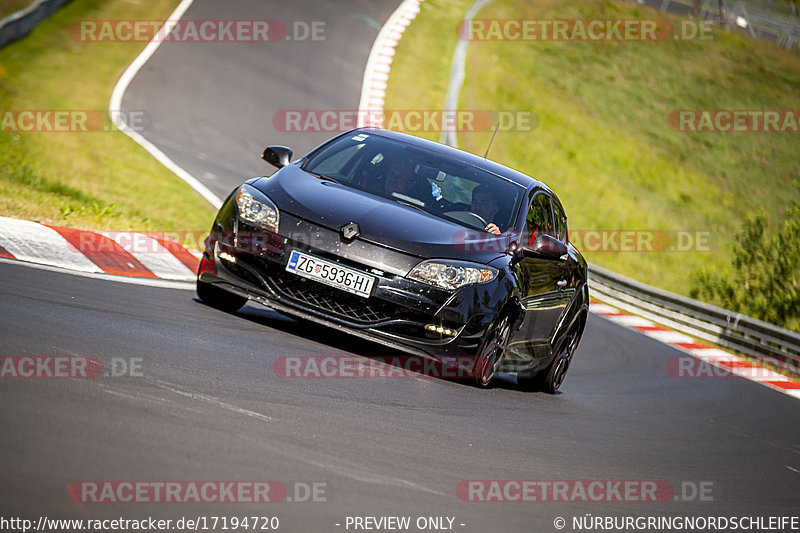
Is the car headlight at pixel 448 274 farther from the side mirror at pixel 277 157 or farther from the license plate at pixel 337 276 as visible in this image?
the side mirror at pixel 277 157

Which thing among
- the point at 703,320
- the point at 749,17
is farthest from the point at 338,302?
the point at 749,17

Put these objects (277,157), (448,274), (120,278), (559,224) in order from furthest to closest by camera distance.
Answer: (559,224)
(120,278)
(277,157)
(448,274)

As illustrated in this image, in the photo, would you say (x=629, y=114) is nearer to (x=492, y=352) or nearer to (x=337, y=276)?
(x=492, y=352)

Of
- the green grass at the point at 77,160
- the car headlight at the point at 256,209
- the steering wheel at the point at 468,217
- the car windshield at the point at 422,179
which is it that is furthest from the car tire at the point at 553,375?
the green grass at the point at 77,160

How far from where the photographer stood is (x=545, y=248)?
7.84 m

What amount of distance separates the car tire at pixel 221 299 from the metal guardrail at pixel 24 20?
14921 millimetres

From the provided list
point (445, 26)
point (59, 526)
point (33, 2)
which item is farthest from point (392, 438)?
point (445, 26)

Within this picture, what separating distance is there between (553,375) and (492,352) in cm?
183

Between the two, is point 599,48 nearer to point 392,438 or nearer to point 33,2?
point 33,2

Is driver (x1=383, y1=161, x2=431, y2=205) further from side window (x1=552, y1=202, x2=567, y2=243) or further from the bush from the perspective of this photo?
the bush

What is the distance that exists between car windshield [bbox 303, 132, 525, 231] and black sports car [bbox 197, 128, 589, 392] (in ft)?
0.04

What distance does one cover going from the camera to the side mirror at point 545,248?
783cm

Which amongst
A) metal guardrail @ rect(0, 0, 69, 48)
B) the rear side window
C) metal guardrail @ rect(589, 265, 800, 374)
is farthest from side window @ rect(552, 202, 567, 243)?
metal guardrail @ rect(0, 0, 69, 48)

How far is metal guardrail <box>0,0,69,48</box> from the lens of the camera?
21172mm
